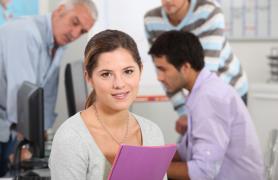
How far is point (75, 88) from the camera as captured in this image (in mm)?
1992

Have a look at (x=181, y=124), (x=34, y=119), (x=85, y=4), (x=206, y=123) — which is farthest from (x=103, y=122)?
(x=181, y=124)

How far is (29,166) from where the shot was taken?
1.98 metres

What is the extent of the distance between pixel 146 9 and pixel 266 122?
1099 mm

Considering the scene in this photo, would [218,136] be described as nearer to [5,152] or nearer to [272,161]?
[272,161]

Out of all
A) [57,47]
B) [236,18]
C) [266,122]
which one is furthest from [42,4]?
[266,122]

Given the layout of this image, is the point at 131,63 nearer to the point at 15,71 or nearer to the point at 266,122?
the point at 15,71

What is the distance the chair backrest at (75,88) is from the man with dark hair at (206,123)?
1.16ft

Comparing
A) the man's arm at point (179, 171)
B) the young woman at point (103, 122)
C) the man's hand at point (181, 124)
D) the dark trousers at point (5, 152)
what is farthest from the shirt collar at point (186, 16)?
the young woman at point (103, 122)

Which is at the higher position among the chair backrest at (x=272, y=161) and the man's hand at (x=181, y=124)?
the chair backrest at (x=272, y=161)

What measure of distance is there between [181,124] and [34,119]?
103 cm

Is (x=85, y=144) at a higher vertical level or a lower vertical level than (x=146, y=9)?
lower

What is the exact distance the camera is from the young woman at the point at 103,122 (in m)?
1.20

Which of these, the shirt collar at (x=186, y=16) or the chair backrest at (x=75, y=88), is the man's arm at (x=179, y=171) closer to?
the chair backrest at (x=75, y=88)

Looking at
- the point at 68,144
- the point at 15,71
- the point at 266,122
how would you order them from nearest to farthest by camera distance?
the point at 68,144
the point at 15,71
the point at 266,122
